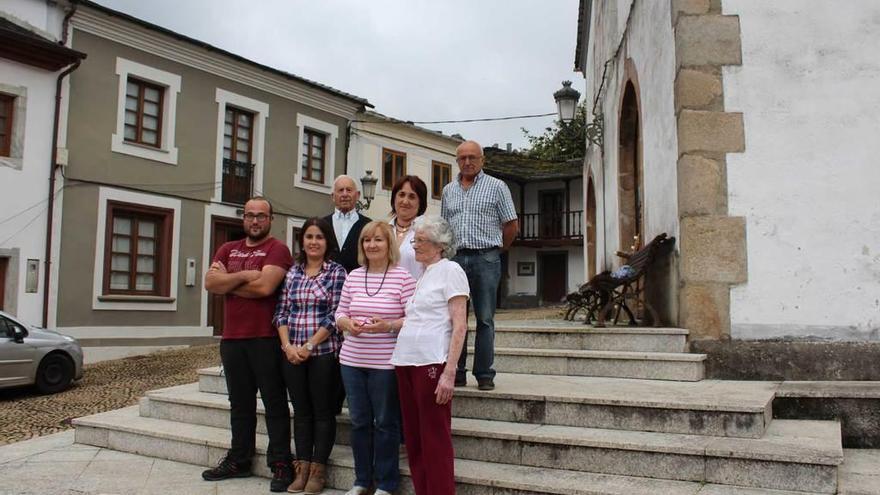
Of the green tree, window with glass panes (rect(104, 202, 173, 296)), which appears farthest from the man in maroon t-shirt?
the green tree

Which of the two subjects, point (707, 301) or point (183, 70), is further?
point (183, 70)

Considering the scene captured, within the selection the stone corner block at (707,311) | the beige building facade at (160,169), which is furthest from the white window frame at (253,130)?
A: the stone corner block at (707,311)

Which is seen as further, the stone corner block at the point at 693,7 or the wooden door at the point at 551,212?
the wooden door at the point at 551,212

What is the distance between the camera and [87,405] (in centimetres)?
828

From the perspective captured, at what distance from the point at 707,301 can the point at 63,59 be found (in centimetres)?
1182

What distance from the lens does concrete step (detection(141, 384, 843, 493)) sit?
328 cm

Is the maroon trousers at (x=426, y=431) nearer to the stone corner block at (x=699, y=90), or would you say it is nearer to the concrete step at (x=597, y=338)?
the concrete step at (x=597, y=338)

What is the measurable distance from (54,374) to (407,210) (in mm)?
7618

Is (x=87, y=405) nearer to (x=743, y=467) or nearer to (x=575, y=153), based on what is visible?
(x=743, y=467)

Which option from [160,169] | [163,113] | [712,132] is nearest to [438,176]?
[163,113]

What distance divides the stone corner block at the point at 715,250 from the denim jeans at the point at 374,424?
258cm

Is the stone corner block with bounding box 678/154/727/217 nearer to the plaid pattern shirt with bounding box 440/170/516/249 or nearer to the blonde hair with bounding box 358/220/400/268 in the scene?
the plaid pattern shirt with bounding box 440/170/516/249


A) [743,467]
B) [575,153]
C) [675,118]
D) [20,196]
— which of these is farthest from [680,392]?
[575,153]

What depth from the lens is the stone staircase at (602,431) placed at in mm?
3357
